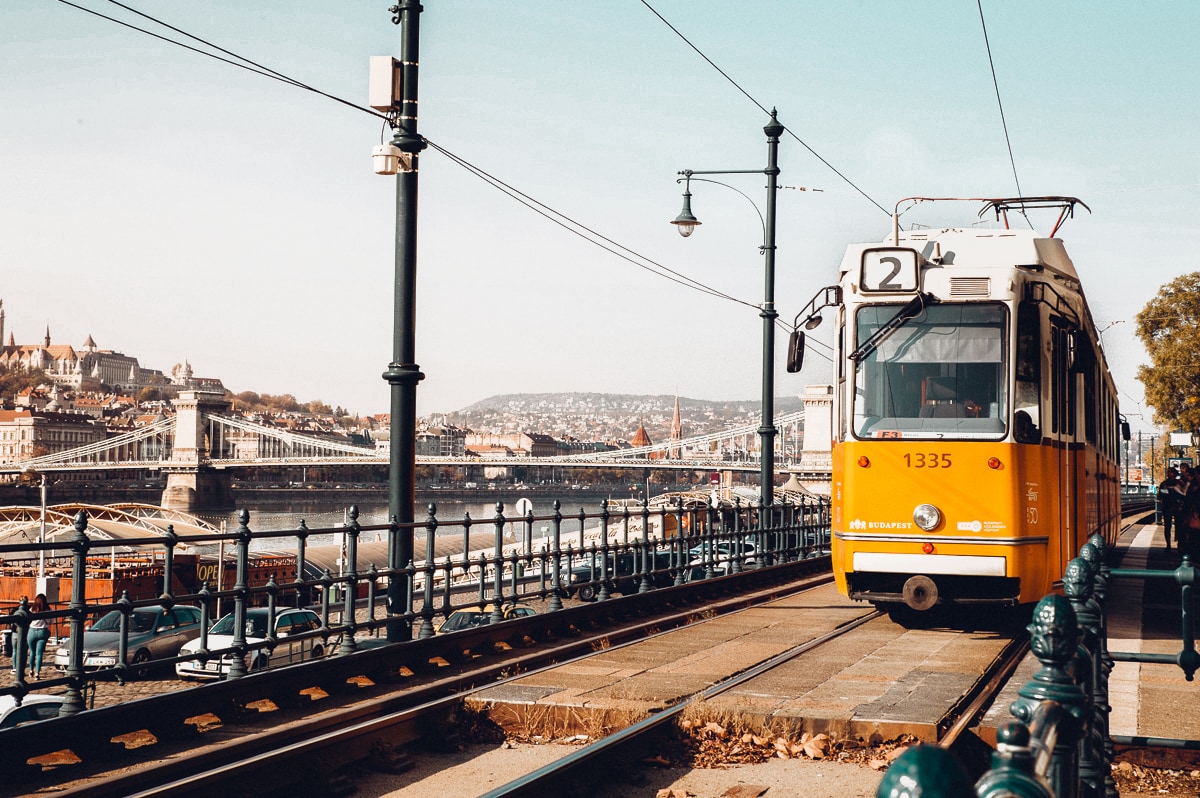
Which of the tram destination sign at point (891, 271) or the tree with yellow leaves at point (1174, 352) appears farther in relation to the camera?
the tree with yellow leaves at point (1174, 352)

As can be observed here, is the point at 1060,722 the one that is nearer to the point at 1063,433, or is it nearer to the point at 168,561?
the point at 168,561

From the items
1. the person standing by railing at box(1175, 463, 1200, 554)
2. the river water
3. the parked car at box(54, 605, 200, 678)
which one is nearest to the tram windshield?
the person standing by railing at box(1175, 463, 1200, 554)

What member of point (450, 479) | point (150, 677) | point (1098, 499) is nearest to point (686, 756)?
point (1098, 499)

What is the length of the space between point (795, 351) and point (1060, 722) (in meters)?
7.97

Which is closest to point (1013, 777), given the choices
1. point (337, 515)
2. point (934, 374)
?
point (934, 374)

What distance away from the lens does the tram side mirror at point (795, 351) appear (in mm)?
10734

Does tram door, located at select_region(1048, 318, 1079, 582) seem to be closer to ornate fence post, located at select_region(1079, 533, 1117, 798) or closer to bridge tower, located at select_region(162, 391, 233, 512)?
ornate fence post, located at select_region(1079, 533, 1117, 798)

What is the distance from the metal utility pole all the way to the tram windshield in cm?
360

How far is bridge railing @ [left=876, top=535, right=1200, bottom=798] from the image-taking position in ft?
5.74

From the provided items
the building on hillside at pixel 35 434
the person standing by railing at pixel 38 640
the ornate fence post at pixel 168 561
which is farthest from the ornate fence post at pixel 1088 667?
the building on hillside at pixel 35 434

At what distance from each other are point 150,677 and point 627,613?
46.3 feet

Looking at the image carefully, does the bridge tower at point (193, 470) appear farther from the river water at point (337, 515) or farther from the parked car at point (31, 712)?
the parked car at point (31, 712)

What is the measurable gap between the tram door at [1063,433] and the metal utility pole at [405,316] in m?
5.11

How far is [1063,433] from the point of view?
35.5ft
